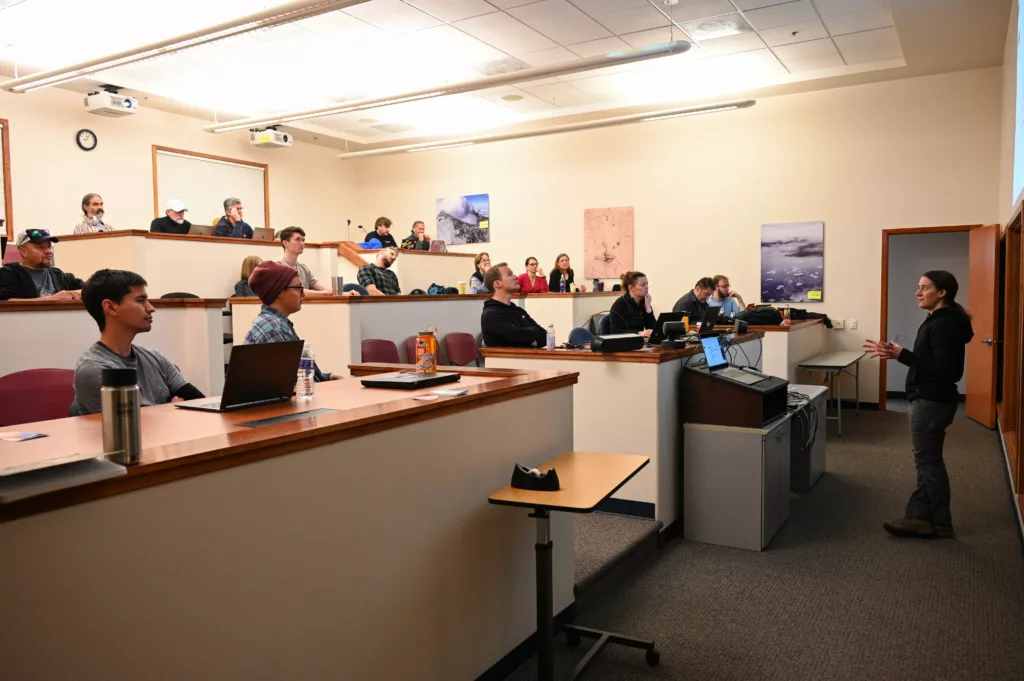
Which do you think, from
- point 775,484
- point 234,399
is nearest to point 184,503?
point 234,399

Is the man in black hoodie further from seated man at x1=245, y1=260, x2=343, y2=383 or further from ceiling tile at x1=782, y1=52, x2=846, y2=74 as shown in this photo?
ceiling tile at x1=782, y1=52, x2=846, y2=74

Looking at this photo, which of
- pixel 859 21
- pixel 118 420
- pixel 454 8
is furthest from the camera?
pixel 859 21

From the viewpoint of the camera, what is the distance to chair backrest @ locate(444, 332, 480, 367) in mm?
6684

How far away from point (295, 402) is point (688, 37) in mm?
6545

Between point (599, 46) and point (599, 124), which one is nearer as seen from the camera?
point (599, 46)

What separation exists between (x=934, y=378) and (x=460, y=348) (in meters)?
3.90

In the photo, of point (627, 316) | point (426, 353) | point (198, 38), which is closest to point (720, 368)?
point (627, 316)

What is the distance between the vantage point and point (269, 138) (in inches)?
415

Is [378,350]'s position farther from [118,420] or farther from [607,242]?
[607,242]

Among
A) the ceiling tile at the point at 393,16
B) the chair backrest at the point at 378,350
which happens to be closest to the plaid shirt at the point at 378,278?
the chair backrest at the point at 378,350

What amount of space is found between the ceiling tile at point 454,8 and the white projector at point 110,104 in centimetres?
436

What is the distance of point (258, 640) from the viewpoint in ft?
5.67

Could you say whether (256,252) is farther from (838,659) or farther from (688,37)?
(838,659)

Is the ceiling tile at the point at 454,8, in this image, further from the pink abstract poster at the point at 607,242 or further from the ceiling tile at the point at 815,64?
the pink abstract poster at the point at 607,242
